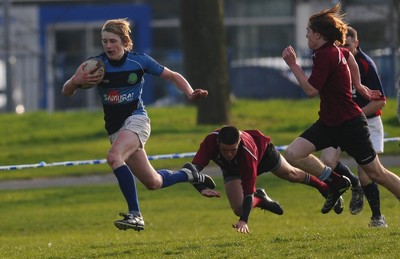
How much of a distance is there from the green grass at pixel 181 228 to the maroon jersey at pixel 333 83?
1.11 metres

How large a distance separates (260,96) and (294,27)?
1525 centimetres

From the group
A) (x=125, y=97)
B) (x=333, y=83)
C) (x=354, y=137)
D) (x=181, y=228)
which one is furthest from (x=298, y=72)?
(x=181, y=228)

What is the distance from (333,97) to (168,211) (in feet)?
21.5

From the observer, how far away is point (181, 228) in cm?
1588

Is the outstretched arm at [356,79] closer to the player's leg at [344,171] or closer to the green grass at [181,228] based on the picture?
the player's leg at [344,171]

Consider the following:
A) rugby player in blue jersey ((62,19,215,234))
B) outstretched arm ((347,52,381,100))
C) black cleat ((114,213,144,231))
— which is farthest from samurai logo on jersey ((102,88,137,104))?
outstretched arm ((347,52,381,100))

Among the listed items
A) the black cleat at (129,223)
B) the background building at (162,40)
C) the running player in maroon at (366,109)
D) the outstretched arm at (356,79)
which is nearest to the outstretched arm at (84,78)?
the black cleat at (129,223)

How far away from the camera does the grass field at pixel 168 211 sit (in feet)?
35.8

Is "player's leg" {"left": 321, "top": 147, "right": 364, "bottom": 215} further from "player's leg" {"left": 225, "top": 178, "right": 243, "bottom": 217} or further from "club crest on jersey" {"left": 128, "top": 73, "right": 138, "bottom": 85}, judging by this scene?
"club crest on jersey" {"left": 128, "top": 73, "right": 138, "bottom": 85}

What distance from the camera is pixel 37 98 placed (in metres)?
37.1

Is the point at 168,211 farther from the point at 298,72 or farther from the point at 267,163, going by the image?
the point at 298,72

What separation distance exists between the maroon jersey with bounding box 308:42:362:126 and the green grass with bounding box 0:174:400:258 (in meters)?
1.11

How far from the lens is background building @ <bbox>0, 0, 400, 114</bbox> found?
1325 inches

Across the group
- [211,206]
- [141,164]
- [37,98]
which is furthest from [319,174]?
[37,98]
